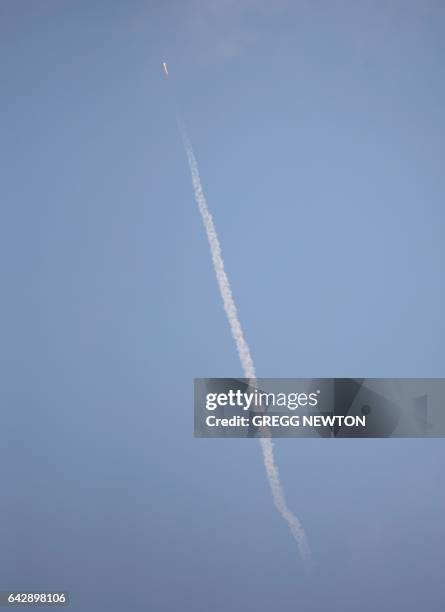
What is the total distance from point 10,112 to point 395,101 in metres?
1.07

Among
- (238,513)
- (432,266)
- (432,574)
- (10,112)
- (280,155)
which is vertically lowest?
(432,574)

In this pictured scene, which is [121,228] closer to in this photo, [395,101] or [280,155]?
[280,155]

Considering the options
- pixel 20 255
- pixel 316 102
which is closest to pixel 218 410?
pixel 20 255

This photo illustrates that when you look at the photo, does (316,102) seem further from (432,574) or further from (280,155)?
(432,574)

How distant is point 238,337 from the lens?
2.00 metres

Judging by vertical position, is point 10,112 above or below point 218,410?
above

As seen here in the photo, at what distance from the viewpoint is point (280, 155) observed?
2.03 metres

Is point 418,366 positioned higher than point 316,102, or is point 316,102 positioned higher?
point 316,102

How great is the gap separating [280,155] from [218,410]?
72 cm

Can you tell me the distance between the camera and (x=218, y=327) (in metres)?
2.01

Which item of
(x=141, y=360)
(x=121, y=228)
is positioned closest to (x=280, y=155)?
(x=121, y=228)

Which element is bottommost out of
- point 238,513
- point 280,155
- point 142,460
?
point 238,513

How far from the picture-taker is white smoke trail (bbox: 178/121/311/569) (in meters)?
1.99

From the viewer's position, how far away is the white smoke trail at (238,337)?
1989 millimetres
